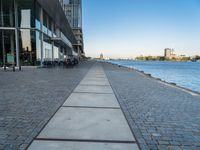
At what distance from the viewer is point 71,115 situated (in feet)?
15.5

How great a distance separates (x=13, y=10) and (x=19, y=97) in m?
17.3

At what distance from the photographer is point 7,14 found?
824 inches

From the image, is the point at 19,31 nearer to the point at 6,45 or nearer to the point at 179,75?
the point at 6,45

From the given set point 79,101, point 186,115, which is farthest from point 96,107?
point 186,115

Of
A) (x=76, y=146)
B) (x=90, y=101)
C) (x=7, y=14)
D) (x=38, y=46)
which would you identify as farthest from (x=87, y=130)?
(x=38, y=46)

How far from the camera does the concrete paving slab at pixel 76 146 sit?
3.06 meters

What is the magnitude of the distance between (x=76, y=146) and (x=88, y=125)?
98 cm

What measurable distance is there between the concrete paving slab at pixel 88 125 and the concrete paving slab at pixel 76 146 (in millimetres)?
200

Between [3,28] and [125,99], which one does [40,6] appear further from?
[125,99]

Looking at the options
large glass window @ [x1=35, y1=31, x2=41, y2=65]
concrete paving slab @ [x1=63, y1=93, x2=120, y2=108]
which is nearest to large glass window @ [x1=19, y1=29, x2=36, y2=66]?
large glass window @ [x1=35, y1=31, x2=41, y2=65]

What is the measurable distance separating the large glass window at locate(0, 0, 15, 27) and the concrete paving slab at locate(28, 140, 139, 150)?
20653 mm

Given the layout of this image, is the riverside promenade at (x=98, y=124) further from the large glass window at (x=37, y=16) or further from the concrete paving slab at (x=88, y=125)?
the large glass window at (x=37, y=16)

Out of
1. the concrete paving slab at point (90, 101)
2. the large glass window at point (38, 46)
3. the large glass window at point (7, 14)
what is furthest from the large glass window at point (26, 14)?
the concrete paving slab at point (90, 101)

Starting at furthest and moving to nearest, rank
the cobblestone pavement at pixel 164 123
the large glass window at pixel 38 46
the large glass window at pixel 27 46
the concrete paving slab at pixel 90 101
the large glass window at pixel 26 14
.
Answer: the large glass window at pixel 38 46 < the large glass window at pixel 27 46 < the large glass window at pixel 26 14 < the concrete paving slab at pixel 90 101 < the cobblestone pavement at pixel 164 123
